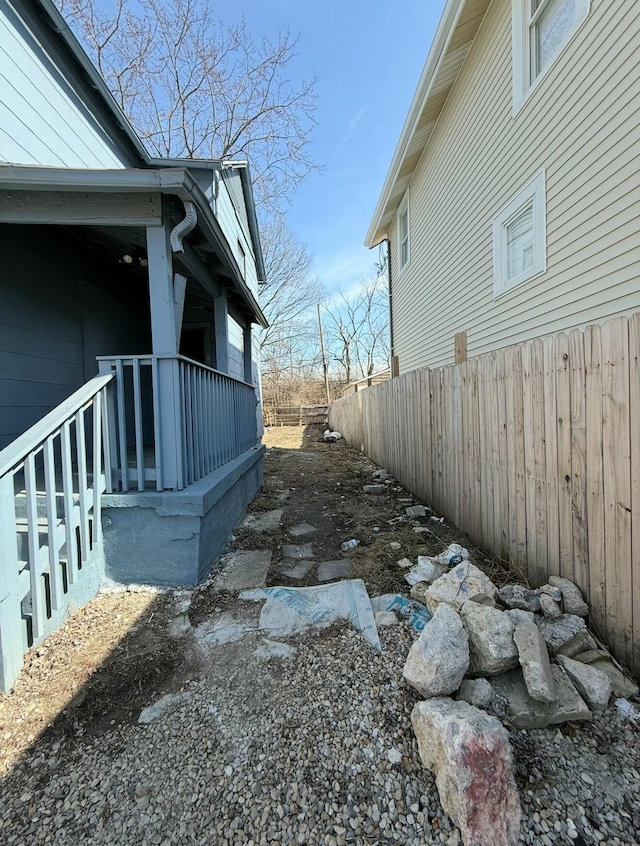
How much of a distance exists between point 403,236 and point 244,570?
8433 mm

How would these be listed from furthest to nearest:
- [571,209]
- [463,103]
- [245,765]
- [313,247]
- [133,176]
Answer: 1. [313,247]
2. [463,103]
3. [571,209]
4. [133,176]
5. [245,765]

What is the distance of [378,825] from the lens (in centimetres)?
125

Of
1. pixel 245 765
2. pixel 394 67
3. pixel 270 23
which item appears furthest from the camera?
pixel 270 23

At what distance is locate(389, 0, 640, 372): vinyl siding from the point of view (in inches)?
121

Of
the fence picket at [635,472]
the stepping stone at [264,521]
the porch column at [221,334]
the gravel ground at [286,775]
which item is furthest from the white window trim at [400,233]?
the gravel ground at [286,775]

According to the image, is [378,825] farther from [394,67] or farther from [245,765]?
[394,67]

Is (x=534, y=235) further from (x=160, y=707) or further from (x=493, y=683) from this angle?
(x=160, y=707)

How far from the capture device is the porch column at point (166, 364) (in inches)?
113

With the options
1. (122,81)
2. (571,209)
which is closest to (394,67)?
(122,81)

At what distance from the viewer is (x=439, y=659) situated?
164 centimetres

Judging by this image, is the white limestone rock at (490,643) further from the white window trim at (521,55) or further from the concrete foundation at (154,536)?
the white window trim at (521,55)

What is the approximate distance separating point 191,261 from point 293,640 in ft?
11.1

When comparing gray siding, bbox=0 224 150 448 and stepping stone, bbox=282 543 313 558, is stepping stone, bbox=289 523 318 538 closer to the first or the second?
stepping stone, bbox=282 543 313 558

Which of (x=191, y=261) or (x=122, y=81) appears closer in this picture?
(x=191, y=261)
